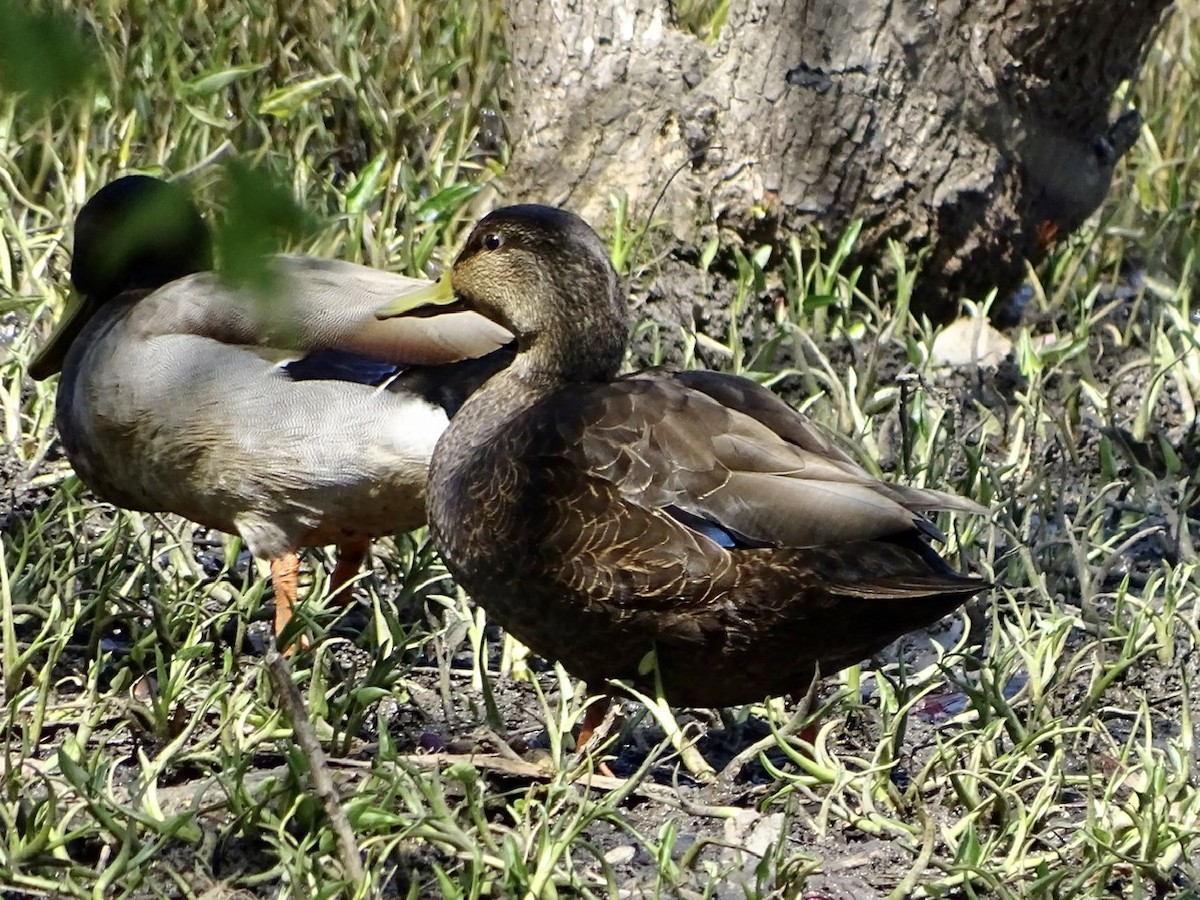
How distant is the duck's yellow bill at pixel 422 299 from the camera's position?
4133mm

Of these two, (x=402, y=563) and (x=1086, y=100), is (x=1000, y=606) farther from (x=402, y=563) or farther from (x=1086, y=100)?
(x=1086, y=100)

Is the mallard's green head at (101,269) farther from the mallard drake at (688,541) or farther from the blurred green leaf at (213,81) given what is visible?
the mallard drake at (688,541)

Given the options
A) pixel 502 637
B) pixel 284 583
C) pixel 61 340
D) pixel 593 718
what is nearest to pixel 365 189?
pixel 61 340

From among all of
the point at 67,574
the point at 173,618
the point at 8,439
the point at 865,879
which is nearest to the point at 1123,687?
the point at 865,879

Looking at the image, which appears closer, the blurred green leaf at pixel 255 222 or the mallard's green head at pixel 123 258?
the blurred green leaf at pixel 255 222

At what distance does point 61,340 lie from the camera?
190 inches

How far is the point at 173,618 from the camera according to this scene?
154 inches

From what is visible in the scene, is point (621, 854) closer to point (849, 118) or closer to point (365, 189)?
point (365, 189)

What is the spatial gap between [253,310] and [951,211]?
15.7 feet

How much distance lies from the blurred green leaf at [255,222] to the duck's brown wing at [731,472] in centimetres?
210

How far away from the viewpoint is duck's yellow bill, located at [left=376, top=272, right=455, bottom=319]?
4133 millimetres

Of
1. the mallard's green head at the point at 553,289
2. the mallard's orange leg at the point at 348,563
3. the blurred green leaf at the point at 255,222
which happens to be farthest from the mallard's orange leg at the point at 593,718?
the blurred green leaf at the point at 255,222

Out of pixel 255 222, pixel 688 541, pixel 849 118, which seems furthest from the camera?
pixel 849 118

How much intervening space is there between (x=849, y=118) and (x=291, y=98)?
72.7 inches
